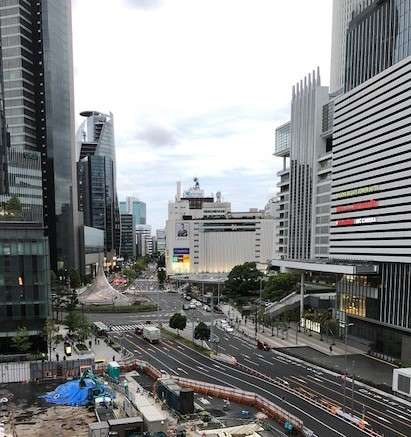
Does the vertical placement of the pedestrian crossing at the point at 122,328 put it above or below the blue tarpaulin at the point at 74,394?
below

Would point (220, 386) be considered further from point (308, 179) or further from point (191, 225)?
point (191, 225)

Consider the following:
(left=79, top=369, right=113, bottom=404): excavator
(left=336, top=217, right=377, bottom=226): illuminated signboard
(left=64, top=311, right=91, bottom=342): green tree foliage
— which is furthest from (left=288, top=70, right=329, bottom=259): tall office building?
(left=79, top=369, right=113, bottom=404): excavator

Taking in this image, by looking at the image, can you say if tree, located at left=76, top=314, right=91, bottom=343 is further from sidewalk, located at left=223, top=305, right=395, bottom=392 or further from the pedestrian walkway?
the pedestrian walkway

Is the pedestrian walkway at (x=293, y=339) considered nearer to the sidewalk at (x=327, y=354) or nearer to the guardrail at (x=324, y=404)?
the sidewalk at (x=327, y=354)

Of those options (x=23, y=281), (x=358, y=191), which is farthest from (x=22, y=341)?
(x=358, y=191)

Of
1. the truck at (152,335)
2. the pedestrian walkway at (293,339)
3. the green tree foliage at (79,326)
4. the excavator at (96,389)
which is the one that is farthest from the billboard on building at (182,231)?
the excavator at (96,389)

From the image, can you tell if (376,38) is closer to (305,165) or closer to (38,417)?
(305,165)

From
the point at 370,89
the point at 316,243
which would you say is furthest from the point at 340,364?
the point at 316,243
